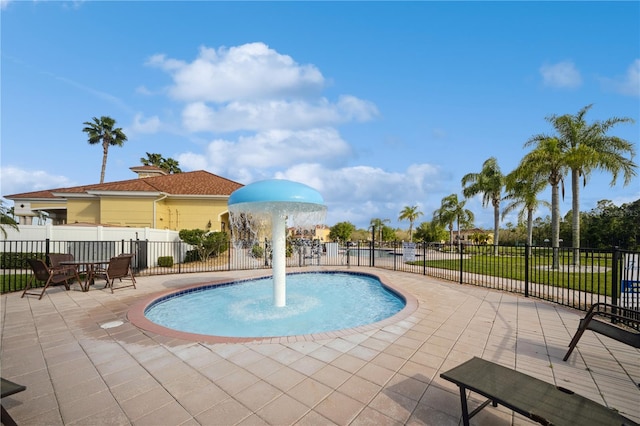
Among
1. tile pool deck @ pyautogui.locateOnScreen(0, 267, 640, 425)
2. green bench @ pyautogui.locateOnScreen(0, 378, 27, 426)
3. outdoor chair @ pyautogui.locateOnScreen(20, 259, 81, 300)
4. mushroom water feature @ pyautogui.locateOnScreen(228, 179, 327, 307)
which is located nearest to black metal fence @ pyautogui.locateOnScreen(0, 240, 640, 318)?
outdoor chair @ pyautogui.locateOnScreen(20, 259, 81, 300)

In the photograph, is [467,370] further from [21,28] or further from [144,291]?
[21,28]

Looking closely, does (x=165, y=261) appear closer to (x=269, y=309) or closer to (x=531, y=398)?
(x=269, y=309)

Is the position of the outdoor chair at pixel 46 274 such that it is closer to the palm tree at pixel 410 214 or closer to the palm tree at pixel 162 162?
the palm tree at pixel 162 162

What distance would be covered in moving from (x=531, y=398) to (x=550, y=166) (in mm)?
22220

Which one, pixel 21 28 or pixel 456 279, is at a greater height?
pixel 21 28

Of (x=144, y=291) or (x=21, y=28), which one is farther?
(x=144, y=291)

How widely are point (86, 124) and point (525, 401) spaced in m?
48.4

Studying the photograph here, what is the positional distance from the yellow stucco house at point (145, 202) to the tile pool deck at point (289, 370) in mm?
17796

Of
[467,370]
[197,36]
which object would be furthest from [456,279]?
[197,36]

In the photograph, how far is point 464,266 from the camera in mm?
16812

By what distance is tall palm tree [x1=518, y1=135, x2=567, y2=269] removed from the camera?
61.0ft

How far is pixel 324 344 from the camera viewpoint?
15.2 ft

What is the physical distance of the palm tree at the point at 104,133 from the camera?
1442 inches

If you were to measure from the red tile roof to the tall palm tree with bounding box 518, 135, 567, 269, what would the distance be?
23.1 m
